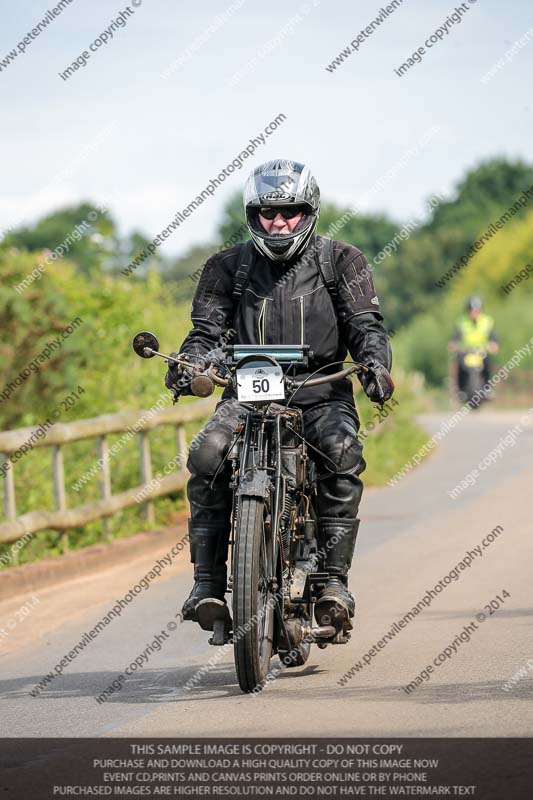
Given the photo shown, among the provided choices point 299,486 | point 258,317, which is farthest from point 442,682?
point 258,317

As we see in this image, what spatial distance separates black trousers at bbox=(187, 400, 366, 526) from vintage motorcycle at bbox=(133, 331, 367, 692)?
0.06 m

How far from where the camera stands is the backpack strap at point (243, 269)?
7.46 m

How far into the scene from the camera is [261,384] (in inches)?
267

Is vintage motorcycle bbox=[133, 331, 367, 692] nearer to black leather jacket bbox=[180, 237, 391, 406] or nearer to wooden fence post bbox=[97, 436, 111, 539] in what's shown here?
black leather jacket bbox=[180, 237, 391, 406]

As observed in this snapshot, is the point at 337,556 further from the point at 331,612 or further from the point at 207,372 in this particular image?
the point at 207,372

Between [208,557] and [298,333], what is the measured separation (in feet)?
3.81

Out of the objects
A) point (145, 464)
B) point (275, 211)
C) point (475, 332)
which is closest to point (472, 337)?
point (475, 332)

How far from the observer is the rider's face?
7.30 m

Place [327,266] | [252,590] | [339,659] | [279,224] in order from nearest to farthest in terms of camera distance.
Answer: [252,590] < [279,224] < [327,266] < [339,659]

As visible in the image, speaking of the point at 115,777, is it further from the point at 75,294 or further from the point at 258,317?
the point at 75,294

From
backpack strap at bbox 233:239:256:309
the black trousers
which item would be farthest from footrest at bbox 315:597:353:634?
backpack strap at bbox 233:239:256:309

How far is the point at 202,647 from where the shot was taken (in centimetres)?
846

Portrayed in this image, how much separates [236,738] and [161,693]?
4.35ft

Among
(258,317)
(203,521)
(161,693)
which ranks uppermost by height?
(258,317)
